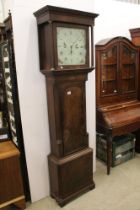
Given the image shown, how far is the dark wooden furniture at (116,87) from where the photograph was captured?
2652 mm

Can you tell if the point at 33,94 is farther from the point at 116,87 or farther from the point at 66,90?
the point at 116,87

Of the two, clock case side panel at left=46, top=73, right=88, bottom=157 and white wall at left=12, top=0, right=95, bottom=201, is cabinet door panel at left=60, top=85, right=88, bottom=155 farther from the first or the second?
white wall at left=12, top=0, right=95, bottom=201

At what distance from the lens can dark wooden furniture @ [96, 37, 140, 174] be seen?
2.65 meters

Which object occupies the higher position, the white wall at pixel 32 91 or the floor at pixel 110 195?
the white wall at pixel 32 91

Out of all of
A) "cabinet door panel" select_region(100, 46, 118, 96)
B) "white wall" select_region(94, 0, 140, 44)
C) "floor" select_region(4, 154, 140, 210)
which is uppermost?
"white wall" select_region(94, 0, 140, 44)

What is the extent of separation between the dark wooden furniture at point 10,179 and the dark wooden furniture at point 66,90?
375mm

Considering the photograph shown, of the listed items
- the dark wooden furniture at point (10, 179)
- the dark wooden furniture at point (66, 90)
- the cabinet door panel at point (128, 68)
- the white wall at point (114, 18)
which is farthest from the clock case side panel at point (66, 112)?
the white wall at point (114, 18)

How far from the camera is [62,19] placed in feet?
5.96

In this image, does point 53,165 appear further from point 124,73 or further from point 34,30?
point 124,73

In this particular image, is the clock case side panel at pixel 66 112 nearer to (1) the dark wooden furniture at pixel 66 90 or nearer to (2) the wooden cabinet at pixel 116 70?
(1) the dark wooden furniture at pixel 66 90

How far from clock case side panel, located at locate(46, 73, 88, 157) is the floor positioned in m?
0.60

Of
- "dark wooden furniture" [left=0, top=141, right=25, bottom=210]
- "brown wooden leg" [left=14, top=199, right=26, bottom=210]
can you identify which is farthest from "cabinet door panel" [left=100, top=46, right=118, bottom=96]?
"brown wooden leg" [left=14, top=199, right=26, bottom=210]

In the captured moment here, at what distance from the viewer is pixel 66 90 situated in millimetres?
2023

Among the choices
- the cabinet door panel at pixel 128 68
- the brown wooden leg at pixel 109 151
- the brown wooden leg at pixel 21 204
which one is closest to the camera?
the brown wooden leg at pixel 21 204
